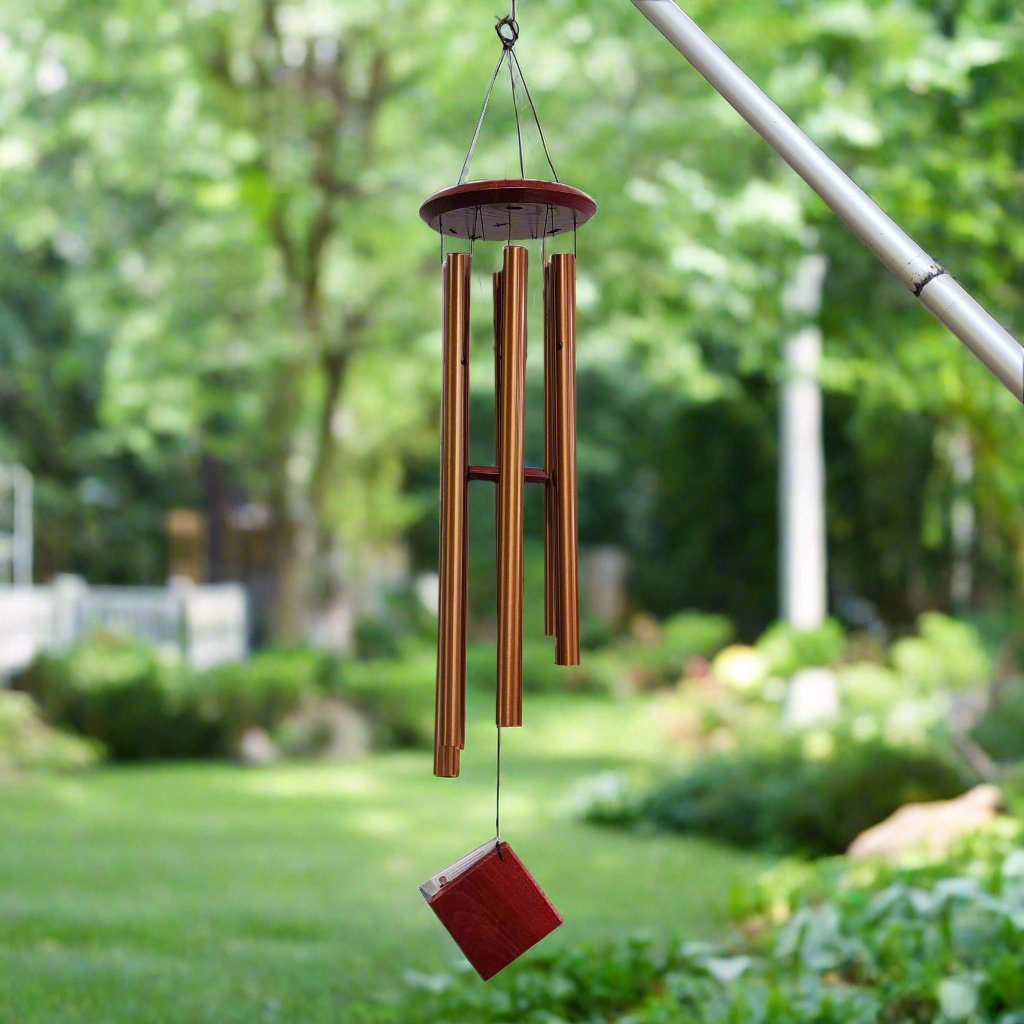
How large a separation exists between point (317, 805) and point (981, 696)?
18.3ft

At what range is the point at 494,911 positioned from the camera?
3045 millimetres

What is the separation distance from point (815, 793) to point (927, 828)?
1.47 meters

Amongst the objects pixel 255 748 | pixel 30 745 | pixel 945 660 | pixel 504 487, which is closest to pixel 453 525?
pixel 504 487

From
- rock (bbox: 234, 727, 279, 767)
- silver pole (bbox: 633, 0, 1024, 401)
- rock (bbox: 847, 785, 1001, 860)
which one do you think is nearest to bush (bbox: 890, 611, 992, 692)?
rock (bbox: 847, 785, 1001, 860)

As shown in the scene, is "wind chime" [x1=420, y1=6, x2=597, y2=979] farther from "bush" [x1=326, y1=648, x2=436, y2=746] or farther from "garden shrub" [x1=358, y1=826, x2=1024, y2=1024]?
"bush" [x1=326, y1=648, x2=436, y2=746]

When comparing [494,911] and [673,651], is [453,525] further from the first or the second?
[673,651]

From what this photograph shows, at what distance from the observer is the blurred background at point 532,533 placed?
206 inches

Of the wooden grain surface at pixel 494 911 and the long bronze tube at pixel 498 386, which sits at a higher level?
the long bronze tube at pixel 498 386

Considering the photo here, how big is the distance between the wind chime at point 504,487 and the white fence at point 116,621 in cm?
970

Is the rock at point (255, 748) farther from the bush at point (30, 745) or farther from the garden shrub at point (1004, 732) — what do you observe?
the garden shrub at point (1004, 732)

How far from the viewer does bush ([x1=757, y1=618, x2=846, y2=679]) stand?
12078mm

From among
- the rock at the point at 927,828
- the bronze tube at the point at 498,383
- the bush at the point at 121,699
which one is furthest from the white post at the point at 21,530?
the bronze tube at the point at 498,383

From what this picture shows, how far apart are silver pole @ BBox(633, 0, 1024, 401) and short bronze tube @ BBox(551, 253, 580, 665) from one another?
59 cm

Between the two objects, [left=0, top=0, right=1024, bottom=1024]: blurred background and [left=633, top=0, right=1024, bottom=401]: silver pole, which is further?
[left=0, top=0, right=1024, bottom=1024]: blurred background
